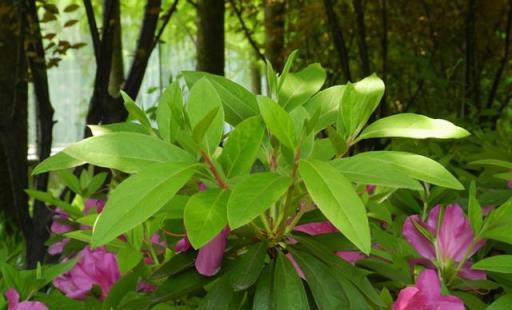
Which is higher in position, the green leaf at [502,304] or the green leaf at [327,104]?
the green leaf at [327,104]

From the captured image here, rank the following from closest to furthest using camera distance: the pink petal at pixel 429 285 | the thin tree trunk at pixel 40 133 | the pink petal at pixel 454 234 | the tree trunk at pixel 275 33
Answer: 1. the pink petal at pixel 429 285
2. the pink petal at pixel 454 234
3. the thin tree trunk at pixel 40 133
4. the tree trunk at pixel 275 33

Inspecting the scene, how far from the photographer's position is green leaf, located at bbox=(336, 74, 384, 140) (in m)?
0.74

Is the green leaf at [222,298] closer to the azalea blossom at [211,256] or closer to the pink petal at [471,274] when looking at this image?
the azalea blossom at [211,256]

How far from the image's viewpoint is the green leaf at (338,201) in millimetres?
593

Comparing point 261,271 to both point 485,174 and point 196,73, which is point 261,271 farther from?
point 485,174

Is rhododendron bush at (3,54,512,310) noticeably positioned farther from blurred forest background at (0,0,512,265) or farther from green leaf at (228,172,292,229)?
blurred forest background at (0,0,512,265)

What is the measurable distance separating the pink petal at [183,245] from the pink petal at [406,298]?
0.25 m

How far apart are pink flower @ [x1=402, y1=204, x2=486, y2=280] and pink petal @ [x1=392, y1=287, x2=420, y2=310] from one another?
6.8 inches

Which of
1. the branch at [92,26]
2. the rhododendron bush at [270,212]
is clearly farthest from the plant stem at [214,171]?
the branch at [92,26]

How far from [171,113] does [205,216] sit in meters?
0.14

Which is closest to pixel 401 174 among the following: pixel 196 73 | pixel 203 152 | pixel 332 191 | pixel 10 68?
pixel 332 191

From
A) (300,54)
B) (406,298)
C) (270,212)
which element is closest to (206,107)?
(270,212)

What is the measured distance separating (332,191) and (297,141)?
11cm

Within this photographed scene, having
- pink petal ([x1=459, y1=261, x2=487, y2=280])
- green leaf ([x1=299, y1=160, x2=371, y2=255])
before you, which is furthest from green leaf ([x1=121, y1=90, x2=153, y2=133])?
pink petal ([x1=459, y1=261, x2=487, y2=280])
